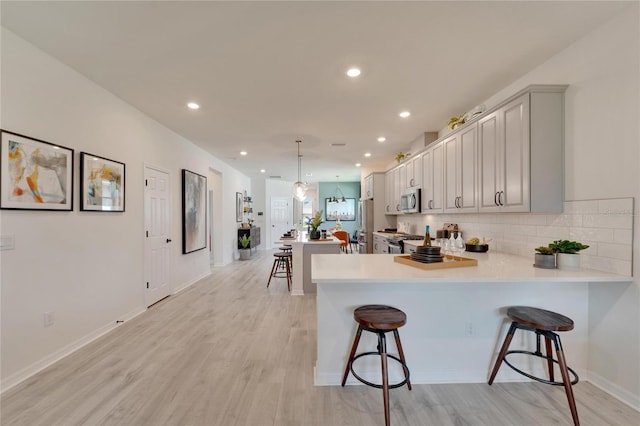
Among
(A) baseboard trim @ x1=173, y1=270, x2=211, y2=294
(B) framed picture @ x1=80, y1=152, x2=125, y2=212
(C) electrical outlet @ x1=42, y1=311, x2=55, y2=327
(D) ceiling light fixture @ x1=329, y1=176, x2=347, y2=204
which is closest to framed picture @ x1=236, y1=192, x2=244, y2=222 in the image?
Result: (A) baseboard trim @ x1=173, y1=270, x2=211, y2=294

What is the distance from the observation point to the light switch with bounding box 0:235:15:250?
2.08m

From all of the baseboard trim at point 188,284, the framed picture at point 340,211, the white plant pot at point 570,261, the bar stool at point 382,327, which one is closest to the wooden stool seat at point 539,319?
the white plant pot at point 570,261

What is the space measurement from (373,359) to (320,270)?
84 cm

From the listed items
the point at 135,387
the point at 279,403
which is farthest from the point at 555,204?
the point at 135,387

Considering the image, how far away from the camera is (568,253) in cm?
211

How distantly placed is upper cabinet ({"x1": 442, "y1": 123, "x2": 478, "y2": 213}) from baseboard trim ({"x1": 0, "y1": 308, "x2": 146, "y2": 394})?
4333 mm

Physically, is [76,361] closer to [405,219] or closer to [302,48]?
[302,48]

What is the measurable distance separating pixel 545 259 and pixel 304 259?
3.36 m

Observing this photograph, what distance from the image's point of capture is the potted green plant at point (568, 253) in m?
2.08

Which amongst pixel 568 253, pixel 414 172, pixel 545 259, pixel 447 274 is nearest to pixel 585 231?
pixel 568 253

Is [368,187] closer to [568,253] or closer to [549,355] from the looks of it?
[568,253]

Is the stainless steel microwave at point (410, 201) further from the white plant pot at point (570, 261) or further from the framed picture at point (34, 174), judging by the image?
the framed picture at point (34, 174)

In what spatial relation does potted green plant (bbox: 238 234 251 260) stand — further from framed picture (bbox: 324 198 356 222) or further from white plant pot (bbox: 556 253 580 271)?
white plant pot (bbox: 556 253 580 271)

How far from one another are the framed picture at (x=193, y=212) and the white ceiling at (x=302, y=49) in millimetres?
1462
